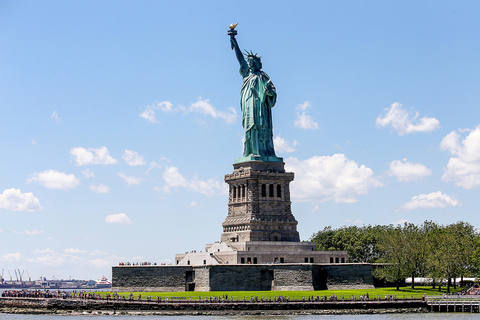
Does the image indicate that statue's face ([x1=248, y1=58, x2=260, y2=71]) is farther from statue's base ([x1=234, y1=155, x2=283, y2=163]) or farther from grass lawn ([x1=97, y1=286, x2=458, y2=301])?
grass lawn ([x1=97, y1=286, x2=458, y2=301])

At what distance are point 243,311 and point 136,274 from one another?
1799 cm

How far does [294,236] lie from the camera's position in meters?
96.2

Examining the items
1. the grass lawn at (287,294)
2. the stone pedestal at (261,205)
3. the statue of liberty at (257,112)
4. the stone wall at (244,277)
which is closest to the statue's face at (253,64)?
the statue of liberty at (257,112)

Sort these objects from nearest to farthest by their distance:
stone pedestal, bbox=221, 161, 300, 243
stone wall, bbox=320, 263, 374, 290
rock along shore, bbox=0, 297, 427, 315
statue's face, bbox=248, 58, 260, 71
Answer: rock along shore, bbox=0, 297, 427, 315 < stone wall, bbox=320, 263, 374, 290 < stone pedestal, bbox=221, 161, 300, 243 < statue's face, bbox=248, 58, 260, 71

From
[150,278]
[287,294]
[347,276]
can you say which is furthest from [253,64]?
[287,294]

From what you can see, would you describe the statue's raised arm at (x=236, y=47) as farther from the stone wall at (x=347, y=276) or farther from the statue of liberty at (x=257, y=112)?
the stone wall at (x=347, y=276)

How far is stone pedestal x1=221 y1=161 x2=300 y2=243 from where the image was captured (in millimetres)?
94812

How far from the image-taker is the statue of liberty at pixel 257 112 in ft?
325

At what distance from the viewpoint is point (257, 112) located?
99312 millimetres

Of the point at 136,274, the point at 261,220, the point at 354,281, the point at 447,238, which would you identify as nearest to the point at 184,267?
the point at 136,274

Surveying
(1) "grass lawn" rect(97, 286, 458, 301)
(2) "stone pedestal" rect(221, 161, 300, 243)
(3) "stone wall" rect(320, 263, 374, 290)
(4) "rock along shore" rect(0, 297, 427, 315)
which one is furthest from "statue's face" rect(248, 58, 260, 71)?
(4) "rock along shore" rect(0, 297, 427, 315)

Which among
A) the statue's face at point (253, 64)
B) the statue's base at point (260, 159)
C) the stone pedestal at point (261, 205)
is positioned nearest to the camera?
the stone pedestal at point (261, 205)

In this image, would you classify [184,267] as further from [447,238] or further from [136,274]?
[447,238]

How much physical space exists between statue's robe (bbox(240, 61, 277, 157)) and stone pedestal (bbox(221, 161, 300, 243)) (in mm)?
2501
